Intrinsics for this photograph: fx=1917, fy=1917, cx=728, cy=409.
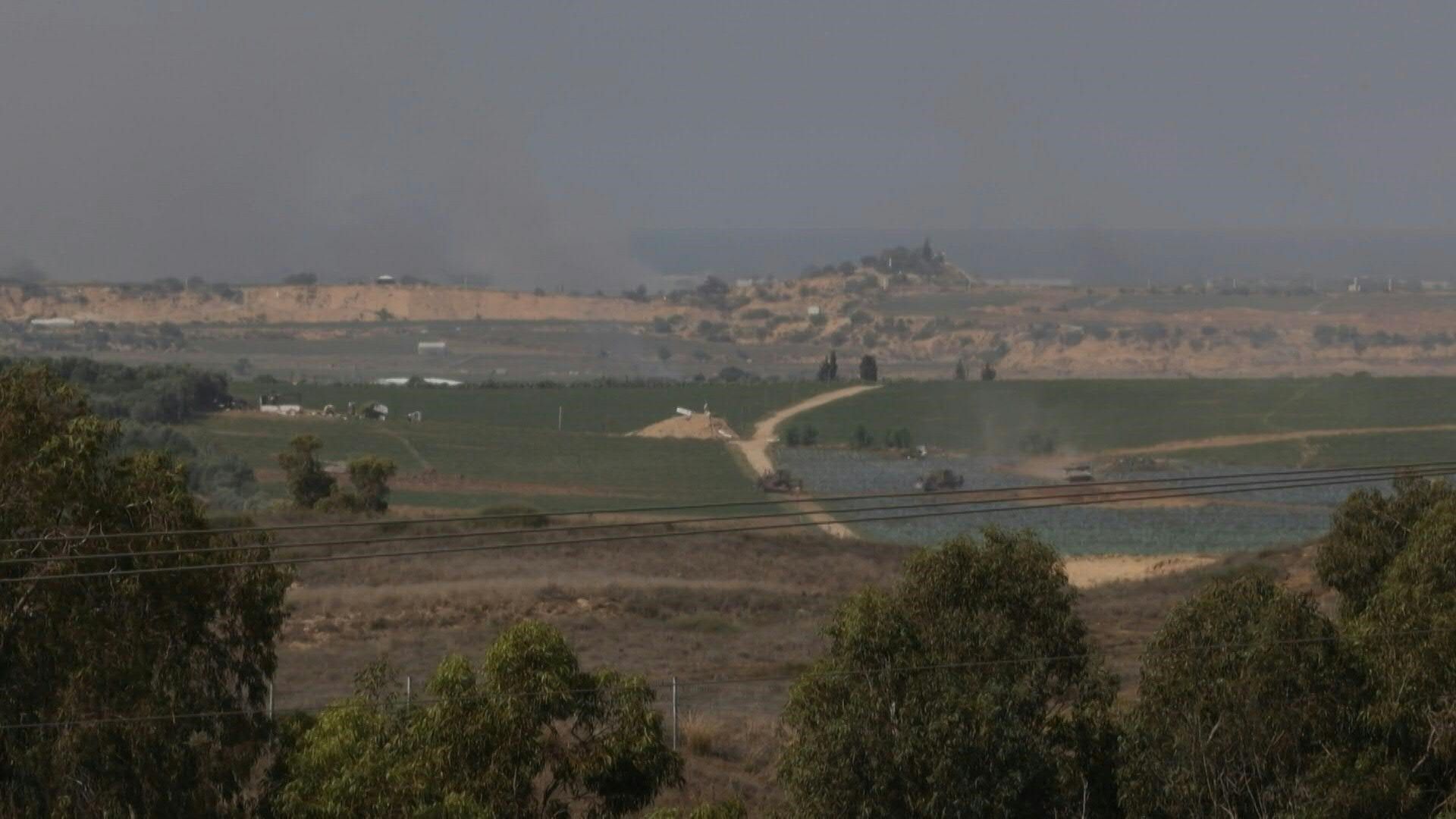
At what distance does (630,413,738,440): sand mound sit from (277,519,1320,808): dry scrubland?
103ft

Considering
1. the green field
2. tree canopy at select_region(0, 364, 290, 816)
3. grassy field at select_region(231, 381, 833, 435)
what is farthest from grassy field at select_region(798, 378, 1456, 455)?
tree canopy at select_region(0, 364, 290, 816)

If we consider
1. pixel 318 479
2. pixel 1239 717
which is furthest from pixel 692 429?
pixel 1239 717

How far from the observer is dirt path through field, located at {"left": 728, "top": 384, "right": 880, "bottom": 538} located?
A: 187 feet

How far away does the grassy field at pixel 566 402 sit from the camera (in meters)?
84.2

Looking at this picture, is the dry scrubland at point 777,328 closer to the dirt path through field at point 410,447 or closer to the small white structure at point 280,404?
the small white structure at point 280,404

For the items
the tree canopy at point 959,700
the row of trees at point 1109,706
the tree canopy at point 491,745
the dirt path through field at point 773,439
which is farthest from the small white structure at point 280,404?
the tree canopy at point 491,745

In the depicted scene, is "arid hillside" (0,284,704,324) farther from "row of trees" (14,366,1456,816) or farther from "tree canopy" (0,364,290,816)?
"row of trees" (14,366,1456,816)

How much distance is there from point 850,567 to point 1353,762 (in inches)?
1112

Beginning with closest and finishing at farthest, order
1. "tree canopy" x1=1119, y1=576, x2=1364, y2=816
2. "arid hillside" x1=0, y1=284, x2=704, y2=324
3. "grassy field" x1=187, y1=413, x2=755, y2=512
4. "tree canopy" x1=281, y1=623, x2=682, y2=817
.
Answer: "tree canopy" x1=281, y1=623, x2=682, y2=817, "tree canopy" x1=1119, y1=576, x2=1364, y2=816, "grassy field" x1=187, y1=413, x2=755, y2=512, "arid hillside" x1=0, y1=284, x2=704, y2=324

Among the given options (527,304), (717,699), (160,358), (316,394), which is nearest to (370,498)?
(717,699)

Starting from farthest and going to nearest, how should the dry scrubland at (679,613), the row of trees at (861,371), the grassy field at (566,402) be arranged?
the row of trees at (861,371)
the grassy field at (566,402)
the dry scrubland at (679,613)

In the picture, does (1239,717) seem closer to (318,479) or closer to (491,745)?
(491,745)

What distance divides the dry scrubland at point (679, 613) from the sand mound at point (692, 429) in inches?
1241

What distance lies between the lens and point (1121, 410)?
89062 mm
